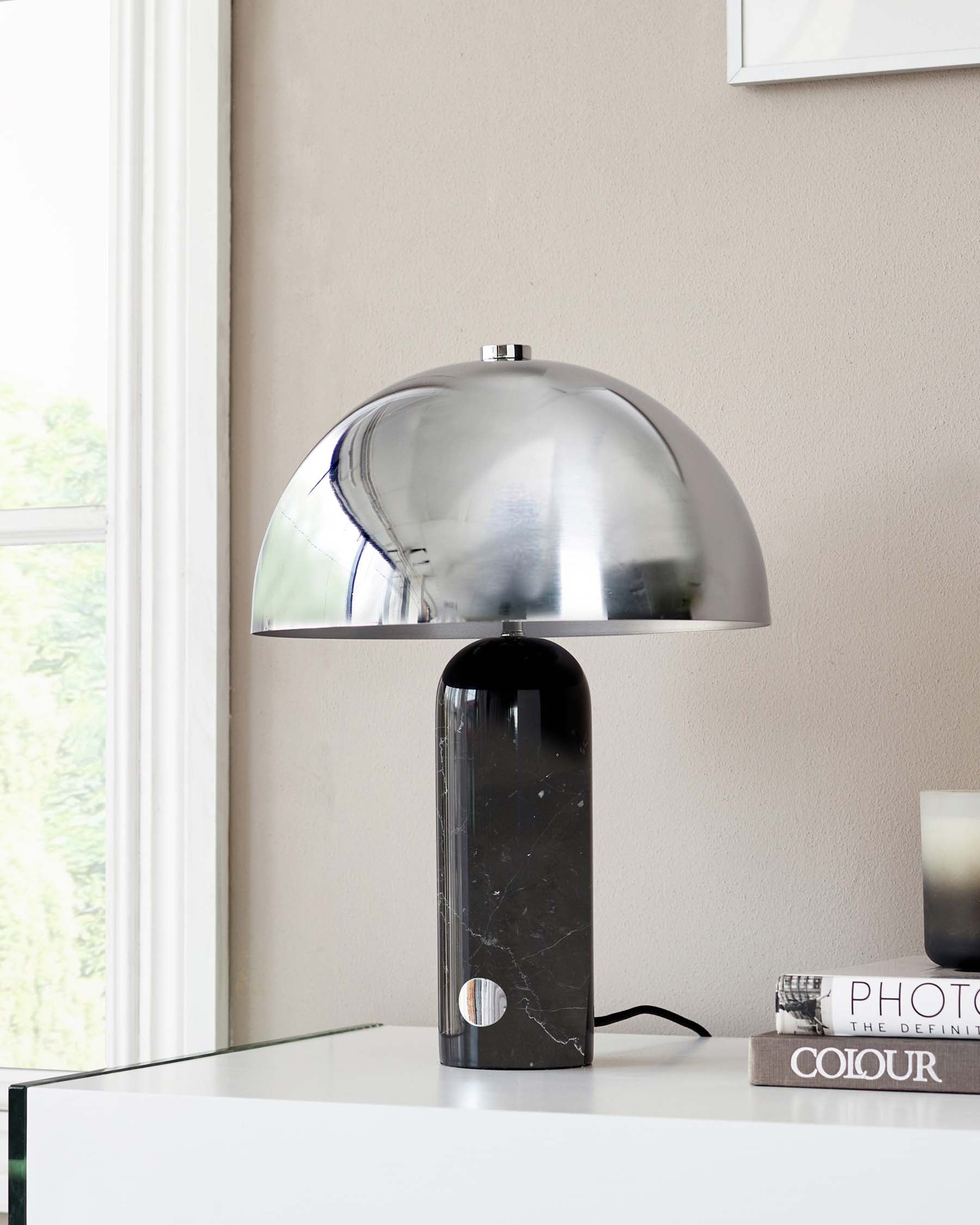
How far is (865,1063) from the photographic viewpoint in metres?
0.86

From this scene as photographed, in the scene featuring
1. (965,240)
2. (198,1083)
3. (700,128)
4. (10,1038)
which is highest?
(700,128)

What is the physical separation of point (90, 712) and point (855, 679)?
788 millimetres

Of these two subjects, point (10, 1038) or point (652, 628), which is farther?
point (10, 1038)

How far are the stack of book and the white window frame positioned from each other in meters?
0.64

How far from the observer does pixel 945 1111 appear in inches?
31.2

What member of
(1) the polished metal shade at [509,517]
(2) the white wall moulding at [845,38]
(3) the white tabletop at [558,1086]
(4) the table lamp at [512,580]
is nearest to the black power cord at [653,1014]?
(3) the white tabletop at [558,1086]

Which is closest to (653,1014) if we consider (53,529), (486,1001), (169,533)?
(486,1001)

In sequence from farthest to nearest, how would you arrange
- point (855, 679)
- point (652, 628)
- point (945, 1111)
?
point (855, 679) → point (652, 628) → point (945, 1111)

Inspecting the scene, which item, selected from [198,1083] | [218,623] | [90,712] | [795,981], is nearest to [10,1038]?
[90,712]

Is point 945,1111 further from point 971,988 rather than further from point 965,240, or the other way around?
point 965,240

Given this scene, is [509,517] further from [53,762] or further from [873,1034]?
[53,762]

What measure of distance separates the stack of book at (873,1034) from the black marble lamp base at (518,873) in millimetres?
142

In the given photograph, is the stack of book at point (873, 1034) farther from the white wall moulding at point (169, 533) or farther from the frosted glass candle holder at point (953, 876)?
the white wall moulding at point (169, 533)

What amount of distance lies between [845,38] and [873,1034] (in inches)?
34.6
